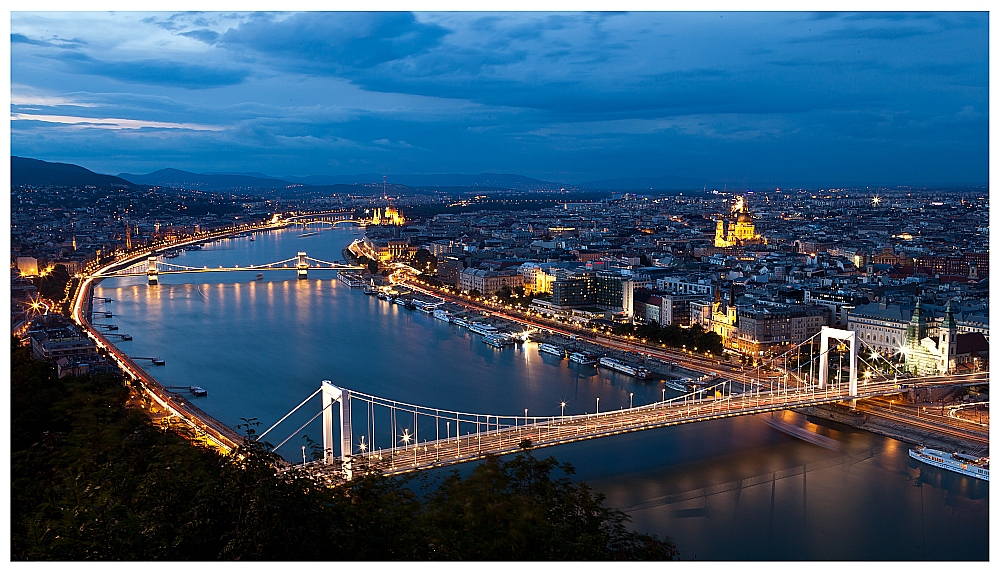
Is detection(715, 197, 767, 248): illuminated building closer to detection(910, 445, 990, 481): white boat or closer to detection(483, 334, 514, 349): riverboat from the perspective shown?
detection(483, 334, 514, 349): riverboat

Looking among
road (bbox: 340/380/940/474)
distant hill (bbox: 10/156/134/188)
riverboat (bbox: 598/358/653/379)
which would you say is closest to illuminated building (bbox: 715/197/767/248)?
riverboat (bbox: 598/358/653/379)

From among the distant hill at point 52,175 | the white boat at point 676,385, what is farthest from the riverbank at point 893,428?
the distant hill at point 52,175

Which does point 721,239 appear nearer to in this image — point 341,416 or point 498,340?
point 498,340

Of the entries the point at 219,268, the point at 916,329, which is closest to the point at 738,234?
the point at 219,268

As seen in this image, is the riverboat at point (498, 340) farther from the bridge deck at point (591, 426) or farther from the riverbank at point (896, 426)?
the bridge deck at point (591, 426)

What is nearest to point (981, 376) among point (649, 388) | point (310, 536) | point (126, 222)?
point (649, 388)

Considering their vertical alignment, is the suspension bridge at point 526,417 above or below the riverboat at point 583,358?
above

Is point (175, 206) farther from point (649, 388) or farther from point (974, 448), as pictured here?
point (974, 448)
